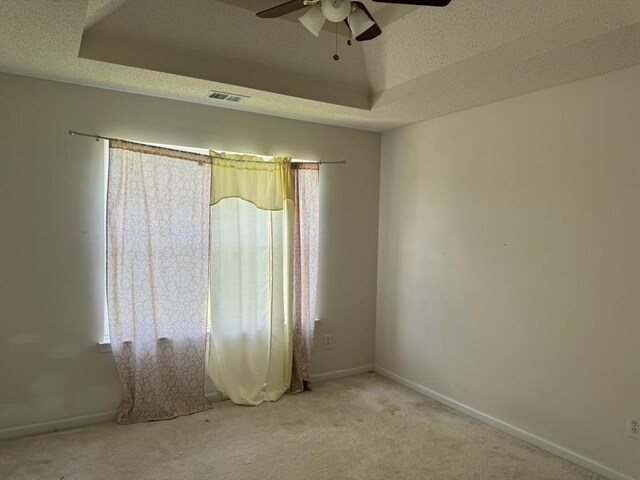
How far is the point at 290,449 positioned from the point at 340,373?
1.39 meters

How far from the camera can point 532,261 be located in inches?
118

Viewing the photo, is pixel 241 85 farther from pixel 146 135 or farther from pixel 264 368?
pixel 264 368

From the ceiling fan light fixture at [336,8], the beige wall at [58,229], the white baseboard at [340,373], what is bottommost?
the white baseboard at [340,373]

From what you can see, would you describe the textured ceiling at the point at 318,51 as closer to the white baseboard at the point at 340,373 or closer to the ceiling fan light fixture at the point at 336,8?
the ceiling fan light fixture at the point at 336,8

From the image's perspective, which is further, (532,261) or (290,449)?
(532,261)

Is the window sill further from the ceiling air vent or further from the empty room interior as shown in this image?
the ceiling air vent

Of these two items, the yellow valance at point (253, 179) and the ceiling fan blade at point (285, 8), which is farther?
the yellow valance at point (253, 179)

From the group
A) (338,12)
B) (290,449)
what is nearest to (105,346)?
(290,449)

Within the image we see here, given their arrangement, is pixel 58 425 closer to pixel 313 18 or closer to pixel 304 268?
pixel 304 268

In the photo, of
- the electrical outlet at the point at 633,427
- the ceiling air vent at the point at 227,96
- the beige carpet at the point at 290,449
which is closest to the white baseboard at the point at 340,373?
the beige carpet at the point at 290,449

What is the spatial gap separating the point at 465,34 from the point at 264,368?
108 inches

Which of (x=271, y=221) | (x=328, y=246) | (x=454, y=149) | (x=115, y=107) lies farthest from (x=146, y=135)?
(x=454, y=149)

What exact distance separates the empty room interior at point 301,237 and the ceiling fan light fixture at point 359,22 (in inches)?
0.4

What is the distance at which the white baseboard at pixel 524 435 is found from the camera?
2.60 meters
